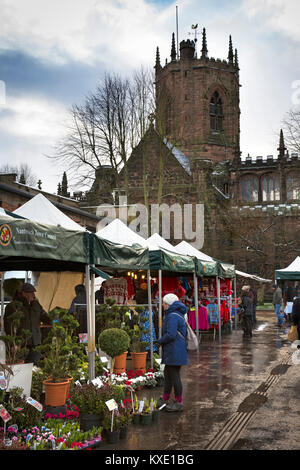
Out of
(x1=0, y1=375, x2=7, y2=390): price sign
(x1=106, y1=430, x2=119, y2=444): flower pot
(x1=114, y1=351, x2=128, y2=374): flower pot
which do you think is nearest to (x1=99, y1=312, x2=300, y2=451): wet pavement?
(x1=106, y1=430, x2=119, y2=444): flower pot

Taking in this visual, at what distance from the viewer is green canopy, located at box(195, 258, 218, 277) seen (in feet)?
49.3

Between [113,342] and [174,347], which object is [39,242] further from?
[174,347]

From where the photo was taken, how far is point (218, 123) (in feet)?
184

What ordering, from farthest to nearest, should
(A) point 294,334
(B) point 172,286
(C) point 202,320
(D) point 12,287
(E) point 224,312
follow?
(E) point 224,312 < (C) point 202,320 < (B) point 172,286 < (A) point 294,334 < (D) point 12,287

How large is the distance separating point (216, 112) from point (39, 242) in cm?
5214

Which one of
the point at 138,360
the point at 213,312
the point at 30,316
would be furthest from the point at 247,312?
the point at 30,316

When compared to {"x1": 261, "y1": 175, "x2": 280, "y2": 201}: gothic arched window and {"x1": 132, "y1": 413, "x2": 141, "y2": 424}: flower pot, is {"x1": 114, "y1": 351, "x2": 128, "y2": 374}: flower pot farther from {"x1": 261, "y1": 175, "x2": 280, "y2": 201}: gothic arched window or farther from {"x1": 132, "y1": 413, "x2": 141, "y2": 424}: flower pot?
{"x1": 261, "y1": 175, "x2": 280, "y2": 201}: gothic arched window

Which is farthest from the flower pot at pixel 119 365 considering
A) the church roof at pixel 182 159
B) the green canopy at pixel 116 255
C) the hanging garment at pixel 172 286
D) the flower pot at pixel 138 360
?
the church roof at pixel 182 159

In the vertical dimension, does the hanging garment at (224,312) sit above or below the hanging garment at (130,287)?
below

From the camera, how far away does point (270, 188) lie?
5594 centimetres

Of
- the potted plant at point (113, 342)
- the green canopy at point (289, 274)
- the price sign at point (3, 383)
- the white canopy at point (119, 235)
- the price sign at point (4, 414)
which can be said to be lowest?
the price sign at point (4, 414)

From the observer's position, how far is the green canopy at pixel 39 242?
542 cm

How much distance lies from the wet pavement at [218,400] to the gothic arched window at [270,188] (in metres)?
41.2

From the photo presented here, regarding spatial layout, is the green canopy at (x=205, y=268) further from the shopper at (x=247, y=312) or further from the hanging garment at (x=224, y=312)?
the hanging garment at (x=224, y=312)
